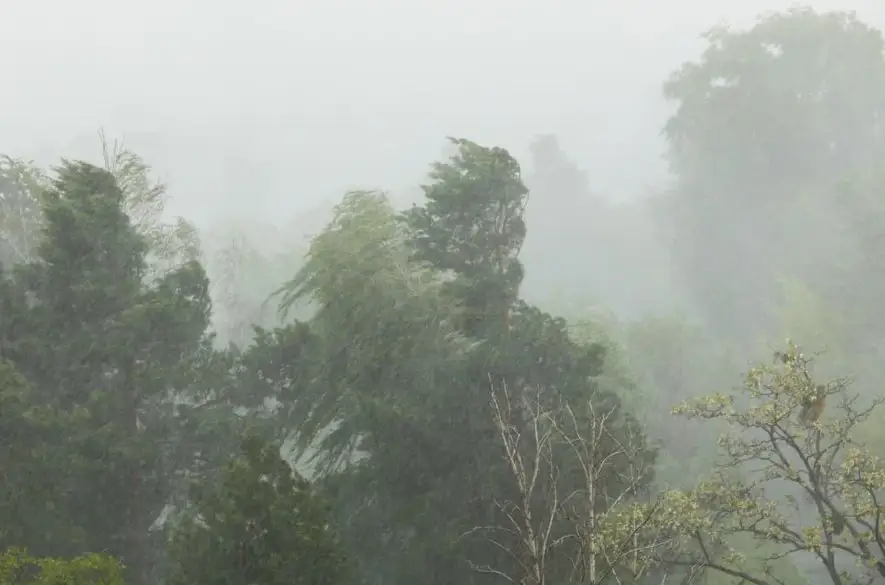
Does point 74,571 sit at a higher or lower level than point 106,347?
lower

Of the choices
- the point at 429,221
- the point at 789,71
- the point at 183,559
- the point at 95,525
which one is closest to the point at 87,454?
the point at 95,525

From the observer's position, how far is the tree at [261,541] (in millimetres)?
7797

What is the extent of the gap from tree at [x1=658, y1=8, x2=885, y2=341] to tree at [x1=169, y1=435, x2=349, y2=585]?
35794mm

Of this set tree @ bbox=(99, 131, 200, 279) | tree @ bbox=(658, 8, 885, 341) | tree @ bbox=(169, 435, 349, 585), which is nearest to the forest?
tree @ bbox=(169, 435, 349, 585)

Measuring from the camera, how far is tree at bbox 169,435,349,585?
25.6ft

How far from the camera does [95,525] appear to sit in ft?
42.8

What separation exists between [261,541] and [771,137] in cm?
4012

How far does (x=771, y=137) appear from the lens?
40.2m

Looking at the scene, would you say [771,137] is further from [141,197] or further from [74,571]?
[74,571]

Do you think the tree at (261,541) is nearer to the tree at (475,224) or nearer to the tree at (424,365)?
the tree at (424,365)

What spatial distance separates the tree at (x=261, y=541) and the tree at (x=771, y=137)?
35794 millimetres

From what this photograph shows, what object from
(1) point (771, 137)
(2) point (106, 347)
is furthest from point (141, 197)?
(1) point (771, 137)

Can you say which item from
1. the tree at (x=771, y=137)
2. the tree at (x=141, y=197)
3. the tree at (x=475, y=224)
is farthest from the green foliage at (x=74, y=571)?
the tree at (x=771, y=137)

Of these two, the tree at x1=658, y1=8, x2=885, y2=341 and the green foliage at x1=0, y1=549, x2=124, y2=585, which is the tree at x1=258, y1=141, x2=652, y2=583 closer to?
the green foliage at x1=0, y1=549, x2=124, y2=585
